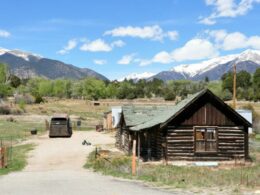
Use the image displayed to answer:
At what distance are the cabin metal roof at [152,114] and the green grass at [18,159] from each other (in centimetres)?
817

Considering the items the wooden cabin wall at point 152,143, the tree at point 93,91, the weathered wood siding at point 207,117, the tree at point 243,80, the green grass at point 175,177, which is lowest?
the green grass at point 175,177

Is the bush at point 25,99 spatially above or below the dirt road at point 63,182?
above

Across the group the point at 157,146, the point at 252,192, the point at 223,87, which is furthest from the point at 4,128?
the point at 223,87

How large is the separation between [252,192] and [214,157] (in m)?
16.2

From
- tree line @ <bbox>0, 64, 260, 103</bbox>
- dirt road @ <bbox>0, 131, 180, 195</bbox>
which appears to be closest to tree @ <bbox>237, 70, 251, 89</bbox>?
tree line @ <bbox>0, 64, 260, 103</bbox>

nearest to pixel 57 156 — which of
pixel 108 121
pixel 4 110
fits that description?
pixel 108 121

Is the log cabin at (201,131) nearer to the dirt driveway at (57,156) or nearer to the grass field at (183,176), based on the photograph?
the grass field at (183,176)

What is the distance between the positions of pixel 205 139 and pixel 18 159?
13.1 metres

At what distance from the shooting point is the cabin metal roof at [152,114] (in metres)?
34.2

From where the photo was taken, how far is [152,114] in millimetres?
41094

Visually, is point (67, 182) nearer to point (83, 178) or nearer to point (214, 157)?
point (83, 178)

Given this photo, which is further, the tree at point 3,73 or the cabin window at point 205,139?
the tree at point 3,73

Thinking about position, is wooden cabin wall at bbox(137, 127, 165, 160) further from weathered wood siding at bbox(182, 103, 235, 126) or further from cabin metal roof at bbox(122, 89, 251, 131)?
weathered wood siding at bbox(182, 103, 235, 126)

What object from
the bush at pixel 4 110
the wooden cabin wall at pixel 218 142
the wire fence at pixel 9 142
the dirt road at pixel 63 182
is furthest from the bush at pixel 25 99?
the wooden cabin wall at pixel 218 142
